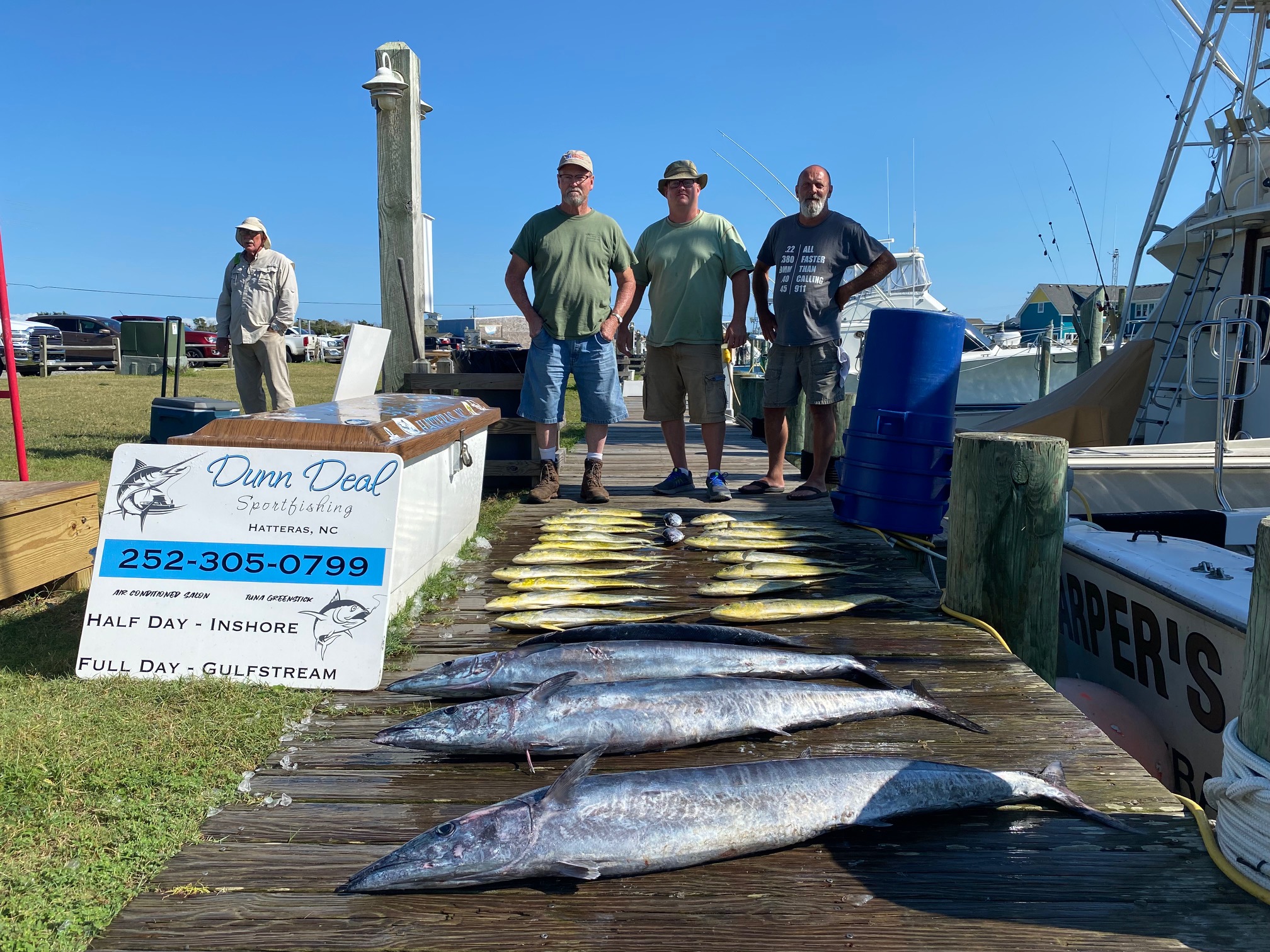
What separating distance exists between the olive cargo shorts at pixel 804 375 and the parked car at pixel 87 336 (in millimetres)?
24016

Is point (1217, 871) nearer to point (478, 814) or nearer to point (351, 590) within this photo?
point (478, 814)

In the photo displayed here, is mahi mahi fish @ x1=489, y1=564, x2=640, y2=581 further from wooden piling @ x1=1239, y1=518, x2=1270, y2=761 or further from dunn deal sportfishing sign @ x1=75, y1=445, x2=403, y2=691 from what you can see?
wooden piling @ x1=1239, y1=518, x2=1270, y2=761

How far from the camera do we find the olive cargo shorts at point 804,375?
19.4 ft

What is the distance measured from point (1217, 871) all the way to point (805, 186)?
4783mm

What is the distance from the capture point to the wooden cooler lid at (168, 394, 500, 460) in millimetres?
3305

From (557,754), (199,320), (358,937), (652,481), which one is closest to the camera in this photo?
(358,937)

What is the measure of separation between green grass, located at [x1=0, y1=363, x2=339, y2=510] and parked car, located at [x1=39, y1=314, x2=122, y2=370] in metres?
0.82

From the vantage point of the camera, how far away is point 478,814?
2008mm

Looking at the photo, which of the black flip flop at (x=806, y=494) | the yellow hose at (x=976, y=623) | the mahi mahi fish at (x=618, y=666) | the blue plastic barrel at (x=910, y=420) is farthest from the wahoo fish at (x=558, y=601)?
the black flip flop at (x=806, y=494)

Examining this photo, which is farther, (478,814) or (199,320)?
(199,320)

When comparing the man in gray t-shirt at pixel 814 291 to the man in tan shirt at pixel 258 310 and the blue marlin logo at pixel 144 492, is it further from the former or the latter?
the man in tan shirt at pixel 258 310

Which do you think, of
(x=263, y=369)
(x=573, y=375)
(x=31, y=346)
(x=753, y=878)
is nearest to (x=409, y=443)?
(x=753, y=878)

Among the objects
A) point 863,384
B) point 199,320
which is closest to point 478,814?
point 863,384

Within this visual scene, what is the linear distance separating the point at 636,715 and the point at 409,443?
155 cm
